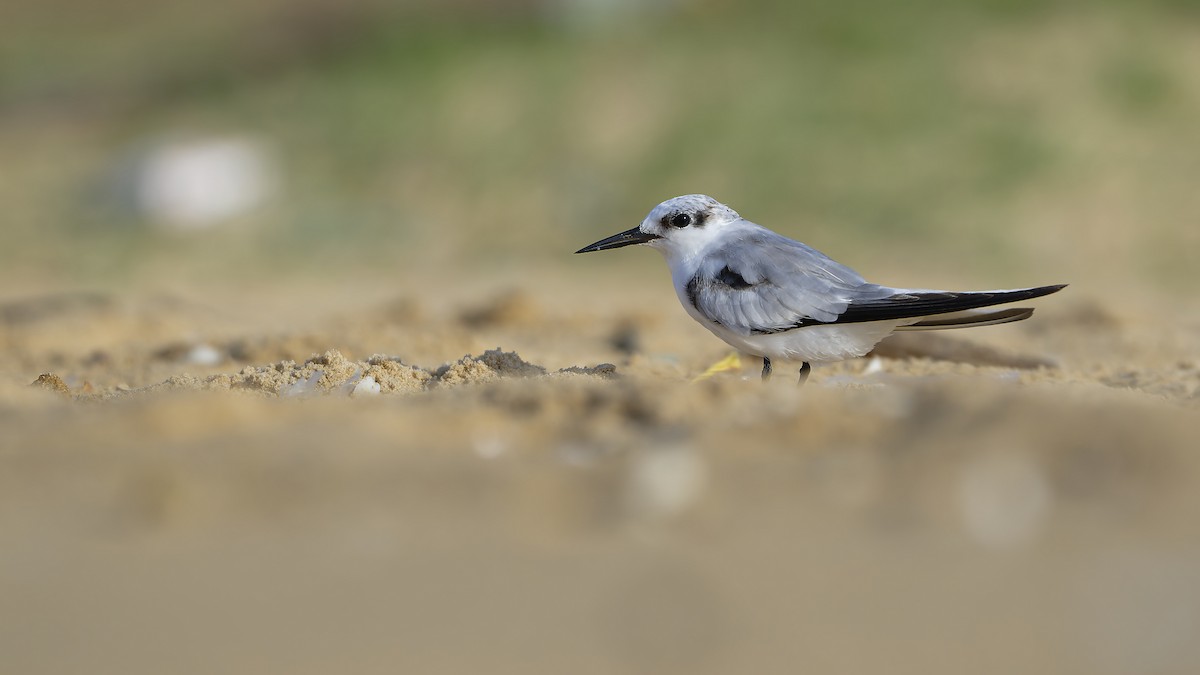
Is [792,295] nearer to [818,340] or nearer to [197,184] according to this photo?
[818,340]

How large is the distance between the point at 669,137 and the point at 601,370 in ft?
35.6

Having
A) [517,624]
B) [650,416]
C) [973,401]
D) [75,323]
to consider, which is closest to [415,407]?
[650,416]

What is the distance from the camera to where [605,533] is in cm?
279

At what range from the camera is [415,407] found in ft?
11.8

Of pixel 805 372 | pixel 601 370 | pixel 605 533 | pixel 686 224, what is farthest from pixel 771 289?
pixel 605 533

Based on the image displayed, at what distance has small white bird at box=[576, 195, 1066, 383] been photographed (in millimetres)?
4402

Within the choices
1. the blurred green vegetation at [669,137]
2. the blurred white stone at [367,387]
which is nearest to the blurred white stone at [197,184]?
the blurred green vegetation at [669,137]

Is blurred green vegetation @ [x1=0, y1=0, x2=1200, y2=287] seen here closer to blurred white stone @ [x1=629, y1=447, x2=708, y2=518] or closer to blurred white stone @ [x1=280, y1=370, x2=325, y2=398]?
blurred white stone @ [x1=280, y1=370, x2=325, y2=398]

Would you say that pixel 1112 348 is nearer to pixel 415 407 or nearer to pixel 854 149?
pixel 415 407

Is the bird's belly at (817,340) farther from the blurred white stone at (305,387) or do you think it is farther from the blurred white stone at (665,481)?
the blurred white stone at (665,481)

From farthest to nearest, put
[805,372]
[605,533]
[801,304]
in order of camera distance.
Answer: [805,372] → [801,304] → [605,533]

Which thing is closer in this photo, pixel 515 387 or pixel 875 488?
pixel 875 488

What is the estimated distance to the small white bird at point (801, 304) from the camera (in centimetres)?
440

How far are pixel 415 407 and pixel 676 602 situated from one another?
1275 millimetres
